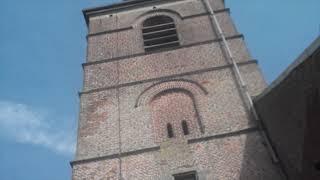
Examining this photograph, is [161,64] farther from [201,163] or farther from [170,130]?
[201,163]

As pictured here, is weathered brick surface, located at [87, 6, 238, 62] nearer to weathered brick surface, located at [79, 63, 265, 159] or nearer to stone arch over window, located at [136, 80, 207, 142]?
weathered brick surface, located at [79, 63, 265, 159]

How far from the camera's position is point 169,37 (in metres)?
14.8

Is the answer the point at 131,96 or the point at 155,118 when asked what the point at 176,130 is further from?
the point at 131,96

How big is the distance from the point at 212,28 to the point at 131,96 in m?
4.08

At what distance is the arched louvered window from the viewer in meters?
14.4

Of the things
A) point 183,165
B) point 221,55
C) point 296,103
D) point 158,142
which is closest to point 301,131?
point 296,103

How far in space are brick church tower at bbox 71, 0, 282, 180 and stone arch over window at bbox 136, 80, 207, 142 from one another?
0.02m

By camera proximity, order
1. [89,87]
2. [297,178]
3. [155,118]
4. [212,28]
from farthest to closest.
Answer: [212,28] → [89,87] → [155,118] → [297,178]

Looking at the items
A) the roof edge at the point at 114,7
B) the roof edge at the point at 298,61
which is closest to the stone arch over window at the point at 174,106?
the roof edge at the point at 298,61

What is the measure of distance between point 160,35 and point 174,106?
406 cm

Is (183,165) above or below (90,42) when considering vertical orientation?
below

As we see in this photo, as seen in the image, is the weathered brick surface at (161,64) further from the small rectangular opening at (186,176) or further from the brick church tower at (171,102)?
the small rectangular opening at (186,176)

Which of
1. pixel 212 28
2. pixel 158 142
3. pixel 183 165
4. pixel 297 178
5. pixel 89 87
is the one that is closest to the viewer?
pixel 297 178

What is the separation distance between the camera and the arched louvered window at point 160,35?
47.2 feet
